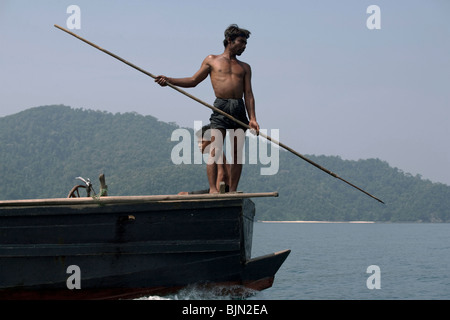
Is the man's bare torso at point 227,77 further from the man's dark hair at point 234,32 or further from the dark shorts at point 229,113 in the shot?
the man's dark hair at point 234,32

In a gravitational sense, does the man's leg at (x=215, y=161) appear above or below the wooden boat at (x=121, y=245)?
above

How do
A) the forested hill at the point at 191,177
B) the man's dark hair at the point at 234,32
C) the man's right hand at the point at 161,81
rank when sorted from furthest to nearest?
the forested hill at the point at 191,177 < the man's dark hair at the point at 234,32 < the man's right hand at the point at 161,81

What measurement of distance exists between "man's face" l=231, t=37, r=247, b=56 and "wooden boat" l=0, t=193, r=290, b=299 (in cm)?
201

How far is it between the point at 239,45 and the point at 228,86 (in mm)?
553

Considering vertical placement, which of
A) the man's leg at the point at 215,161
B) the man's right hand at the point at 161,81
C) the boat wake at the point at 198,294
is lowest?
the boat wake at the point at 198,294

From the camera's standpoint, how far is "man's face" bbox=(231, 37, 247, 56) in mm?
9633

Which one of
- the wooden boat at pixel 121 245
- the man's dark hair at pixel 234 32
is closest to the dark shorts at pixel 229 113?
the man's dark hair at pixel 234 32

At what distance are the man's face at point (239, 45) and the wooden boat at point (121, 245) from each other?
201 centimetres

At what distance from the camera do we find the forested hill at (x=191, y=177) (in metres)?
153

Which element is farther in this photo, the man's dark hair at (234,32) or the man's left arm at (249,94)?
the man's left arm at (249,94)

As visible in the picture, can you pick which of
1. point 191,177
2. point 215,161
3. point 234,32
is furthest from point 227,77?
point 191,177

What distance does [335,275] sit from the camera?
78.6 ft

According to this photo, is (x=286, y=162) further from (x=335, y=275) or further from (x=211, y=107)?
(x=211, y=107)
